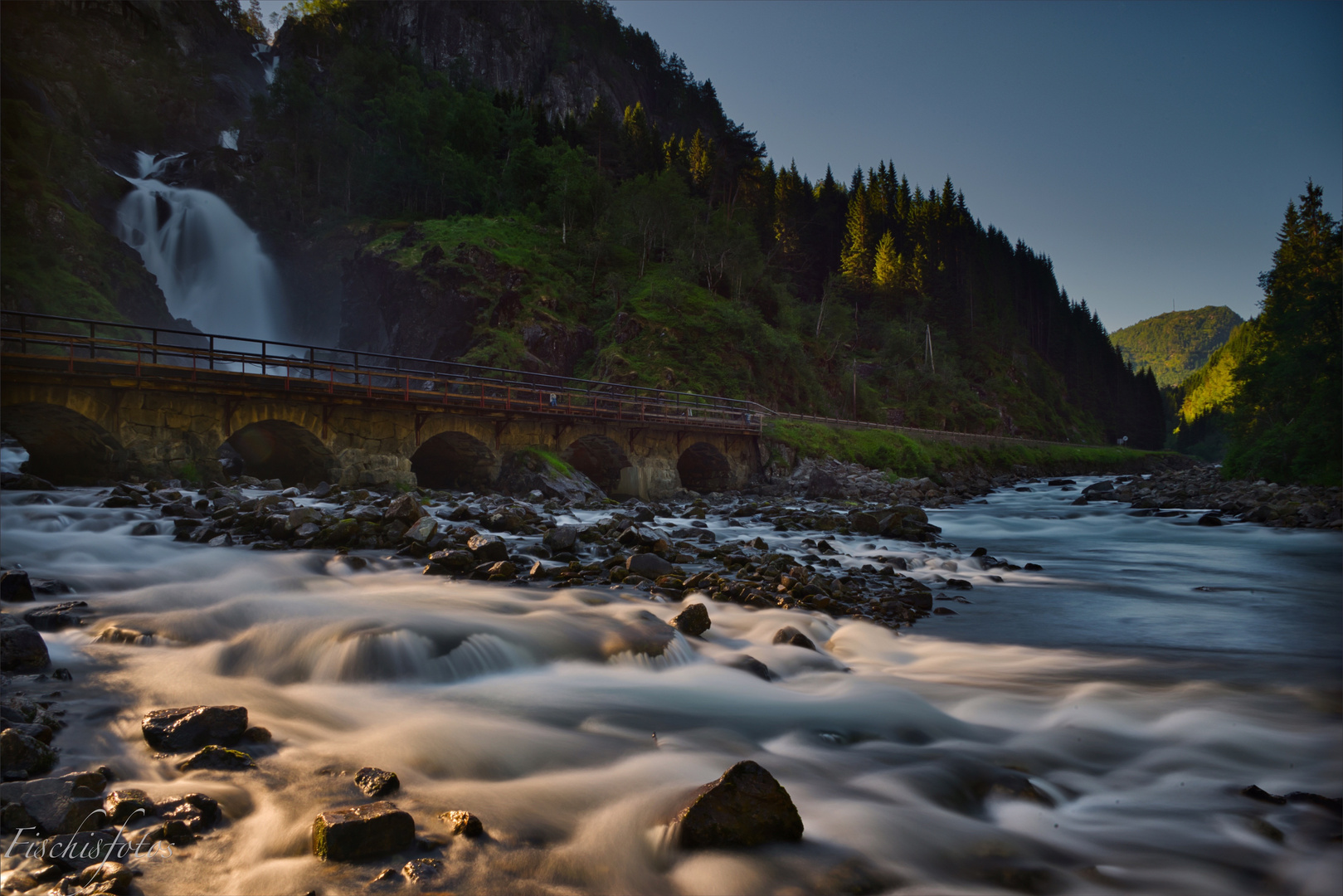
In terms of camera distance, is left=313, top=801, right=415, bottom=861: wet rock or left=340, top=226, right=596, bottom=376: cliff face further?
left=340, top=226, right=596, bottom=376: cliff face

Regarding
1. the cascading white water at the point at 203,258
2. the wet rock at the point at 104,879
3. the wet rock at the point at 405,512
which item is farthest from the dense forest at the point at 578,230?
the wet rock at the point at 104,879

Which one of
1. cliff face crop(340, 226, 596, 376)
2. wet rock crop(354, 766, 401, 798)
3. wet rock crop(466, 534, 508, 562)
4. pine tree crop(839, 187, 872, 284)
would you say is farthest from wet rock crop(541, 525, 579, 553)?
pine tree crop(839, 187, 872, 284)

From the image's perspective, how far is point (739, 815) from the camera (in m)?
3.71

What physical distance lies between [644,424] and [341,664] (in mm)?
21705

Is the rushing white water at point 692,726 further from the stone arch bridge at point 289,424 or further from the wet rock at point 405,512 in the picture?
the stone arch bridge at point 289,424

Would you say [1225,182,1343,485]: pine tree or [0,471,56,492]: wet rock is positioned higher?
[1225,182,1343,485]: pine tree

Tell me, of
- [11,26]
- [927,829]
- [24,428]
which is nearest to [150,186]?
[11,26]

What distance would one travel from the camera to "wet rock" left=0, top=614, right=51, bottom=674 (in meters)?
5.67

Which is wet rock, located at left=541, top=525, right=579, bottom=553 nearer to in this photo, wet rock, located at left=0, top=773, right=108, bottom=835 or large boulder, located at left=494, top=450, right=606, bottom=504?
wet rock, located at left=0, top=773, right=108, bottom=835

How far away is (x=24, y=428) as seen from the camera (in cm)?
1728

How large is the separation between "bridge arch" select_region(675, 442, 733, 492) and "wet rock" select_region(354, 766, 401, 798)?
28.0 meters

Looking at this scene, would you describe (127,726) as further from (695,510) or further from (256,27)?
(256,27)

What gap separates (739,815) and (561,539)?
9413 mm

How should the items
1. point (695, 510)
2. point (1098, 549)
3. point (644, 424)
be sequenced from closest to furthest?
point (1098, 549)
point (695, 510)
point (644, 424)
